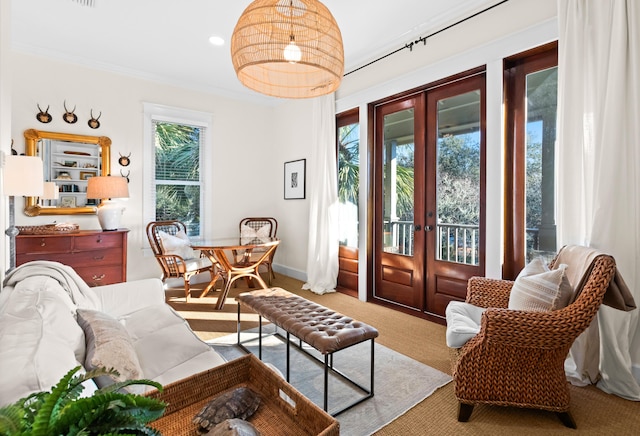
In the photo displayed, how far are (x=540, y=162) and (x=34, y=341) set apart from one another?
3256 millimetres

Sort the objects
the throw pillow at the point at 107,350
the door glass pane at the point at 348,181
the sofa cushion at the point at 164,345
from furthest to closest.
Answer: the door glass pane at the point at 348,181 → the sofa cushion at the point at 164,345 → the throw pillow at the point at 107,350

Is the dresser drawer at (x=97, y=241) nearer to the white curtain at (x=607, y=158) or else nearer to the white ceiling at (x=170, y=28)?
the white ceiling at (x=170, y=28)

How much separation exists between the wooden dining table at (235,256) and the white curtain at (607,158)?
2.94m

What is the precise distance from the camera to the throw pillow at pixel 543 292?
1730mm

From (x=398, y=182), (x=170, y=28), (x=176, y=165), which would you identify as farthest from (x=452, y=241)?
(x=176, y=165)

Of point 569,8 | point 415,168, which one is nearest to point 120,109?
point 415,168

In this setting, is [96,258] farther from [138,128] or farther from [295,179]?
[295,179]

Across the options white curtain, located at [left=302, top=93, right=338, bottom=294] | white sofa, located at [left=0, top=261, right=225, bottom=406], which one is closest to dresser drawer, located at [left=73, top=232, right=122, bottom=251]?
white sofa, located at [left=0, top=261, right=225, bottom=406]

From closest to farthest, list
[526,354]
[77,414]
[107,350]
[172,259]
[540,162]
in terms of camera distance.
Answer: [77,414] < [107,350] < [526,354] < [540,162] < [172,259]

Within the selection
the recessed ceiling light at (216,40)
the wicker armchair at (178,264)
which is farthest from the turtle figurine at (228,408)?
the recessed ceiling light at (216,40)

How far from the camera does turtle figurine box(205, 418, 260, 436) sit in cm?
88

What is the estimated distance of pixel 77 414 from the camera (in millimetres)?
546

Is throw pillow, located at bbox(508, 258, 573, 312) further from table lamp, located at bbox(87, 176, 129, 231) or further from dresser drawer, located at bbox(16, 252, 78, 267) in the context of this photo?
dresser drawer, located at bbox(16, 252, 78, 267)

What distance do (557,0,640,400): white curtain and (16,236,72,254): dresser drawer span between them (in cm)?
458
